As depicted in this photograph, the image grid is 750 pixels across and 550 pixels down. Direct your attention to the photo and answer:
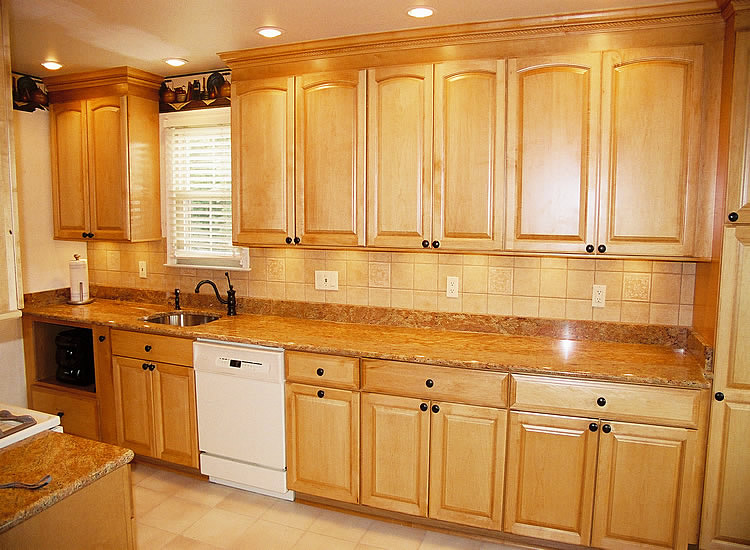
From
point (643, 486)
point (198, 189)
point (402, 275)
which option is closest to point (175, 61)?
point (198, 189)

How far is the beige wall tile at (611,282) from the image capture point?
2.84 m

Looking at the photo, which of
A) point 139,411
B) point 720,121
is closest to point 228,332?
point 139,411

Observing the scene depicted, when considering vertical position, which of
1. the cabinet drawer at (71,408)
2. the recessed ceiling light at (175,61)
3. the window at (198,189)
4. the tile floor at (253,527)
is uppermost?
the recessed ceiling light at (175,61)

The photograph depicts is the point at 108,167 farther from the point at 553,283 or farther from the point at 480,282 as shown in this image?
the point at 553,283

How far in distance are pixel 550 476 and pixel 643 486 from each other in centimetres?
38

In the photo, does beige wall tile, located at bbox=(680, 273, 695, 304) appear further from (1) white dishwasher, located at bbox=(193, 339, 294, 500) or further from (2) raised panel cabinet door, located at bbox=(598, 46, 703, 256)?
(1) white dishwasher, located at bbox=(193, 339, 294, 500)

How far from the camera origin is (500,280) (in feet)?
9.98

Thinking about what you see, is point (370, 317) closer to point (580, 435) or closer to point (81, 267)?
point (580, 435)

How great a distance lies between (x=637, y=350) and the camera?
2703mm

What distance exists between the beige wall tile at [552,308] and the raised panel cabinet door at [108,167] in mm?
2702

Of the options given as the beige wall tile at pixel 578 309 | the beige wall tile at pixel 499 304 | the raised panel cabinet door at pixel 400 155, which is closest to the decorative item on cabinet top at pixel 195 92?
the raised panel cabinet door at pixel 400 155

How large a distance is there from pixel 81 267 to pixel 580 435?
3.49m

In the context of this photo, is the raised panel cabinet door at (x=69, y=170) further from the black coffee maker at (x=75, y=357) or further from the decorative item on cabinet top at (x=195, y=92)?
the black coffee maker at (x=75, y=357)

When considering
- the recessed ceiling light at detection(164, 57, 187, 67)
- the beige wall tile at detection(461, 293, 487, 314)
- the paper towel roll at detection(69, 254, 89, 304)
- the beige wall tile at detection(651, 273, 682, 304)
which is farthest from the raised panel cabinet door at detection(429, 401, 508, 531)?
the paper towel roll at detection(69, 254, 89, 304)
